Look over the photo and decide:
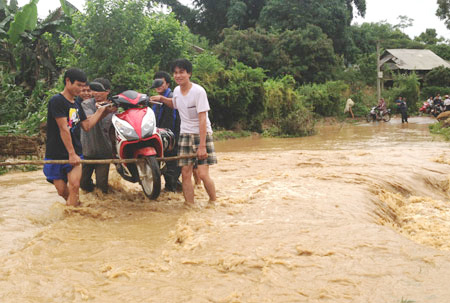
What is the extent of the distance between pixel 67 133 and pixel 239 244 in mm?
2140

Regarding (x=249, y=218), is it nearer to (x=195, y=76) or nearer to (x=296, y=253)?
(x=296, y=253)

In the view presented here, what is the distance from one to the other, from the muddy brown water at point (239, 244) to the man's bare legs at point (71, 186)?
0.15 m

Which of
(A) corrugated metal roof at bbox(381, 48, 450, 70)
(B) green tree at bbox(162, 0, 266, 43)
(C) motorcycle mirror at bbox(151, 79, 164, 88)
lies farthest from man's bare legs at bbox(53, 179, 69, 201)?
(A) corrugated metal roof at bbox(381, 48, 450, 70)

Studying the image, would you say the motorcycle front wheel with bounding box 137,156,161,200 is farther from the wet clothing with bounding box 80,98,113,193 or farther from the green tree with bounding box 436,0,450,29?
the green tree with bounding box 436,0,450,29

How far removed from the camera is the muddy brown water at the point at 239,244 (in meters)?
2.85

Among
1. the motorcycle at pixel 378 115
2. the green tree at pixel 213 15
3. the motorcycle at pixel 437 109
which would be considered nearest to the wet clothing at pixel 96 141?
the motorcycle at pixel 378 115

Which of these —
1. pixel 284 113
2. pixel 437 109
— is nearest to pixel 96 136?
pixel 284 113

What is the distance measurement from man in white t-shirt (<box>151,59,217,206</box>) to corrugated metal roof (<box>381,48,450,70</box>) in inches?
1424

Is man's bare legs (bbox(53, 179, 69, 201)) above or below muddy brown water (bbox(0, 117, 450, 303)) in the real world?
above

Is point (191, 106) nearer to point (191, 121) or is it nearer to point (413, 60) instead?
point (191, 121)

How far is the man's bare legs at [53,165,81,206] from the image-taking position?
15.5ft

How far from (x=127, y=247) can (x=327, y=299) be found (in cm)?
187

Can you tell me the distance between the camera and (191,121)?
4934 millimetres

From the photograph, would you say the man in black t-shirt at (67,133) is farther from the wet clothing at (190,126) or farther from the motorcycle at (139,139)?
the wet clothing at (190,126)
